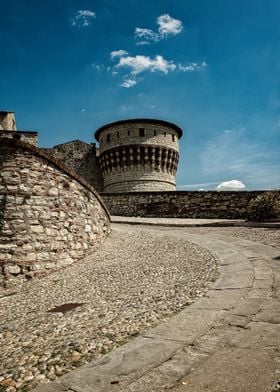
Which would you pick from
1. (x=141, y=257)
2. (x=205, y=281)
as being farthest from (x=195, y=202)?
(x=205, y=281)

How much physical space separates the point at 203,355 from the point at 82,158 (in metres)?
35.0

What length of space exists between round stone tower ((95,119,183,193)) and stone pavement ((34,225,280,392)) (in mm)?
27000

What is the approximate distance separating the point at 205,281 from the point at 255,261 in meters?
1.44

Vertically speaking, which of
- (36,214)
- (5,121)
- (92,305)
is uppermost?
(5,121)

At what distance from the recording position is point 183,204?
730 inches

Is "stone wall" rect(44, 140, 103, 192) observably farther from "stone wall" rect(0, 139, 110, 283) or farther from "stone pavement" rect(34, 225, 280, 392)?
"stone pavement" rect(34, 225, 280, 392)

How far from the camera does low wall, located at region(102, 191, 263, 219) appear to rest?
686 inches

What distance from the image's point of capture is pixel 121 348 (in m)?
2.89

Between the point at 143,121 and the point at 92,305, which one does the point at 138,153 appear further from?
the point at 92,305

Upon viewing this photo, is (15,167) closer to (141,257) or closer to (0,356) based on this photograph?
(141,257)

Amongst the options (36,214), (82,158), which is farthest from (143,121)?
(36,214)

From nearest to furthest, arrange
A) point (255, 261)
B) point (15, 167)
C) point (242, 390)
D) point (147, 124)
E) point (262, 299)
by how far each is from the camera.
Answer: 1. point (242, 390)
2. point (262, 299)
3. point (255, 261)
4. point (15, 167)
5. point (147, 124)

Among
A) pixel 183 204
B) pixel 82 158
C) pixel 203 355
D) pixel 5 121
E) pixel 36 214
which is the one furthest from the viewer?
pixel 82 158

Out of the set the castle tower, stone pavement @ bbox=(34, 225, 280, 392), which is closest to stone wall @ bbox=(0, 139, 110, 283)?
stone pavement @ bbox=(34, 225, 280, 392)
